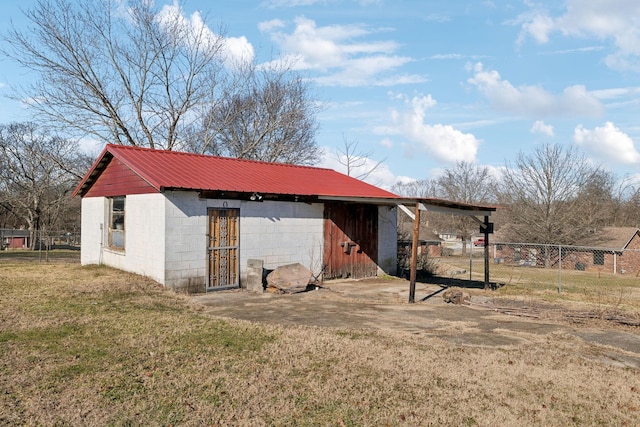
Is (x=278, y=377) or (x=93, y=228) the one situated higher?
(x=93, y=228)

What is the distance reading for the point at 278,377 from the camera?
223 inches

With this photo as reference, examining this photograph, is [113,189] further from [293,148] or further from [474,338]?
[293,148]

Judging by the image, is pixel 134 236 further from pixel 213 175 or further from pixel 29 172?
pixel 29 172

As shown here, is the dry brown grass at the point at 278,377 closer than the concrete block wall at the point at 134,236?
Yes

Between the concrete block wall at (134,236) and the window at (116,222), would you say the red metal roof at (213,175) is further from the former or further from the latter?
the window at (116,222)

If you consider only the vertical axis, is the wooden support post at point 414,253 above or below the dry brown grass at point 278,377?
above

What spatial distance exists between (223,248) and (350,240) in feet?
16.9

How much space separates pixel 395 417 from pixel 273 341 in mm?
3064

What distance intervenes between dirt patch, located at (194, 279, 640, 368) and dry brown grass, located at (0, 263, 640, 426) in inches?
20.2

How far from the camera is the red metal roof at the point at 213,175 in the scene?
12273 millimetres

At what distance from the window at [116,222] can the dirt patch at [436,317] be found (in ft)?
12.8

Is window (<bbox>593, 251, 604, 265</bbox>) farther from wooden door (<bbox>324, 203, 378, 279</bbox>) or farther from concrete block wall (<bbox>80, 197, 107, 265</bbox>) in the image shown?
concrete block wall (<bbox>80, 197, 107, 265</bbox>)

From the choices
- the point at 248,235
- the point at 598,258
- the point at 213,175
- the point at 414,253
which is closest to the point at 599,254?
the point at 598,258

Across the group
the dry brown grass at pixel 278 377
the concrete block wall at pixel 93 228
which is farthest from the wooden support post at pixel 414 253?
the concrete block wall at pixel 93 228
